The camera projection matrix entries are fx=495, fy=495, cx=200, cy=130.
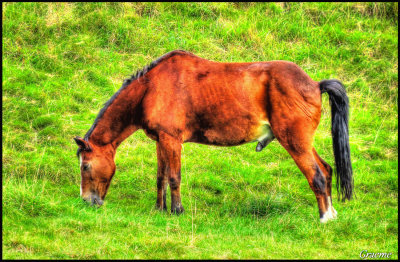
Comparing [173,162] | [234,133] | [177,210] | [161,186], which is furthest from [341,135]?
[161,186]

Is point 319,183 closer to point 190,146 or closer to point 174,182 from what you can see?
point 174,182

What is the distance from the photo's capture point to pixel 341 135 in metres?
7.25

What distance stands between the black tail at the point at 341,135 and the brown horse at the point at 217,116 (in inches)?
0.6

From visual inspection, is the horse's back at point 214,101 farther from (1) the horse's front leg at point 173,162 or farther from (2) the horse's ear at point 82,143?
(2) the horse's ear at point 82,143

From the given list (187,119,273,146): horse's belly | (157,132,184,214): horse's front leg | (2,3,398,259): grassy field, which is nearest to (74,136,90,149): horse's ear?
(2,3,398,259): grassy field

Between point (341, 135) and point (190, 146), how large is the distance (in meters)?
3.43

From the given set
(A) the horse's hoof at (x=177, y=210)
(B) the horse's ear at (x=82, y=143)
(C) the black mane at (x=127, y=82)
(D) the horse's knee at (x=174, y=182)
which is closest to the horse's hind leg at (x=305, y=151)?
(D) the horse's knee at (x=174, y=182)

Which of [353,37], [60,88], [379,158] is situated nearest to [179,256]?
[379,158]

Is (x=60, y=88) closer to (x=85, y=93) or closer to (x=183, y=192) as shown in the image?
(x=85, y=93)

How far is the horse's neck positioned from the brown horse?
0.05ft

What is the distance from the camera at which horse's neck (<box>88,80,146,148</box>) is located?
7520 millimetres

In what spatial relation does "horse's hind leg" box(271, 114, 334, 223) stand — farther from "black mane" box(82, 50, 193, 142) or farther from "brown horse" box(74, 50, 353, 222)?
"black mane" box(82, 50, 193, 142)

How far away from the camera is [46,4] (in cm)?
1273

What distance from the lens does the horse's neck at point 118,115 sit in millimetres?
7520
